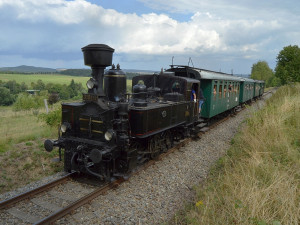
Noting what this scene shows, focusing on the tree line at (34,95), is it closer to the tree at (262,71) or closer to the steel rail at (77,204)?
the steel rail at (77,204)

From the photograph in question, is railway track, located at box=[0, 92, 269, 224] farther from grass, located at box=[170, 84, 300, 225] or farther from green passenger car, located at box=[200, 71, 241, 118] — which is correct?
green passenger car, located at box=[200, 71, 241, 118]

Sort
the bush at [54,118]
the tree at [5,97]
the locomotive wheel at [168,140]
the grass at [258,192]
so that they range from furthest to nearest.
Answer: the tree at [5,97] < the bush at [54,118] < the locomotive wheel at [168,140] < the grass at [258,192]

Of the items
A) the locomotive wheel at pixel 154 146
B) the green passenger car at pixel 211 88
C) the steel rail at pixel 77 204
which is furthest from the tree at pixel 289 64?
the steel rail at pixel 77 204

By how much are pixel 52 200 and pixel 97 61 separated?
3091 millimetres

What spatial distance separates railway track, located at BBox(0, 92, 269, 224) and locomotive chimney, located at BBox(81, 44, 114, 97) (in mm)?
2133

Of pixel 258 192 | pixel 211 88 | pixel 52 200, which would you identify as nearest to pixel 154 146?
pixel 52 200

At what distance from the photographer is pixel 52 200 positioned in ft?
16.0

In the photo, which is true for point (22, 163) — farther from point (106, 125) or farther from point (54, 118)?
point (54, 118)

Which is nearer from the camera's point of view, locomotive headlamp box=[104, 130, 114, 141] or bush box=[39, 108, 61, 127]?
locomotive headlamp box=[104, 130, 114, 141]

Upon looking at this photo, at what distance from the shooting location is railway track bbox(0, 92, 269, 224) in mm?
4254

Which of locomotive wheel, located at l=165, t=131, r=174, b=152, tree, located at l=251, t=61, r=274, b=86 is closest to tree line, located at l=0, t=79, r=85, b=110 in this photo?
locomotive wheel, located at l=165, t=131, r=174, b=152

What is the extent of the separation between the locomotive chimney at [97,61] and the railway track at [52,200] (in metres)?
2.13

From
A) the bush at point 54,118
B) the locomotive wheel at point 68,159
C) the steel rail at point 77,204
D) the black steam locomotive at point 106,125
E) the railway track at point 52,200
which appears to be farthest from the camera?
the bush at point 54,118

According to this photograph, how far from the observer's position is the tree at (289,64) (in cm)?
2186
